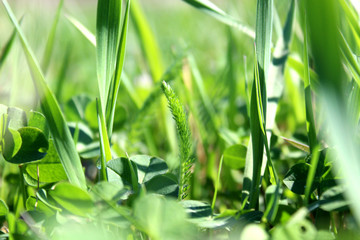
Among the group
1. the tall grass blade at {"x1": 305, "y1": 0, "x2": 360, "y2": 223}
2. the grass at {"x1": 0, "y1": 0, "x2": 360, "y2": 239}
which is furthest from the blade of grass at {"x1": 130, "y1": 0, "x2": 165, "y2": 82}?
the tall grass blade at {"x1": 305, "y1": 0, "x2": 360, "y2": 223}

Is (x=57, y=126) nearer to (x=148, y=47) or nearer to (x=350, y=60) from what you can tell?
(x=350, y=60)

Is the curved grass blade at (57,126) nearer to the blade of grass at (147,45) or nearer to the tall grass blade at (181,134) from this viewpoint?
the tall grass blade at (181,134)

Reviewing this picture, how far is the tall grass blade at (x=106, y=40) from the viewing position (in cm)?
53

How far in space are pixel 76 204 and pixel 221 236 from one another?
0.18 m

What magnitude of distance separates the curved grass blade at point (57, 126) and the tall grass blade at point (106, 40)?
6 cm

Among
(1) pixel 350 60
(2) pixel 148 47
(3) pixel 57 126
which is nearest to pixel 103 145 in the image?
(3) pixel 57 126

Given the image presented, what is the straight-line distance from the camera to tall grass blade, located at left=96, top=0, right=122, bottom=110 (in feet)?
1.74

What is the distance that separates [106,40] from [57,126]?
5.1 inches

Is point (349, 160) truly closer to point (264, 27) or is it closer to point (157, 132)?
point (264, 27)

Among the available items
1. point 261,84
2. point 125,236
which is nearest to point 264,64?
point 261,84

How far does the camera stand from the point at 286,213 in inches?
18.5

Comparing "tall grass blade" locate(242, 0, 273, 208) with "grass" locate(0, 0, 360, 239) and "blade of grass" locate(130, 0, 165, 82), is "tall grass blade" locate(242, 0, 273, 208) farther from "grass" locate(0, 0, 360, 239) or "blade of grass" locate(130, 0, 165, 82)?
"blade of grass" locate(130, 0, 165, 82)

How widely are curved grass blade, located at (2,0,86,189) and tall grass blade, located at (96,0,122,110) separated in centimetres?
6

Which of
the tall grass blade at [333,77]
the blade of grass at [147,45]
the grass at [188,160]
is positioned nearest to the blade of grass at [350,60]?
the grass at [188,160]
